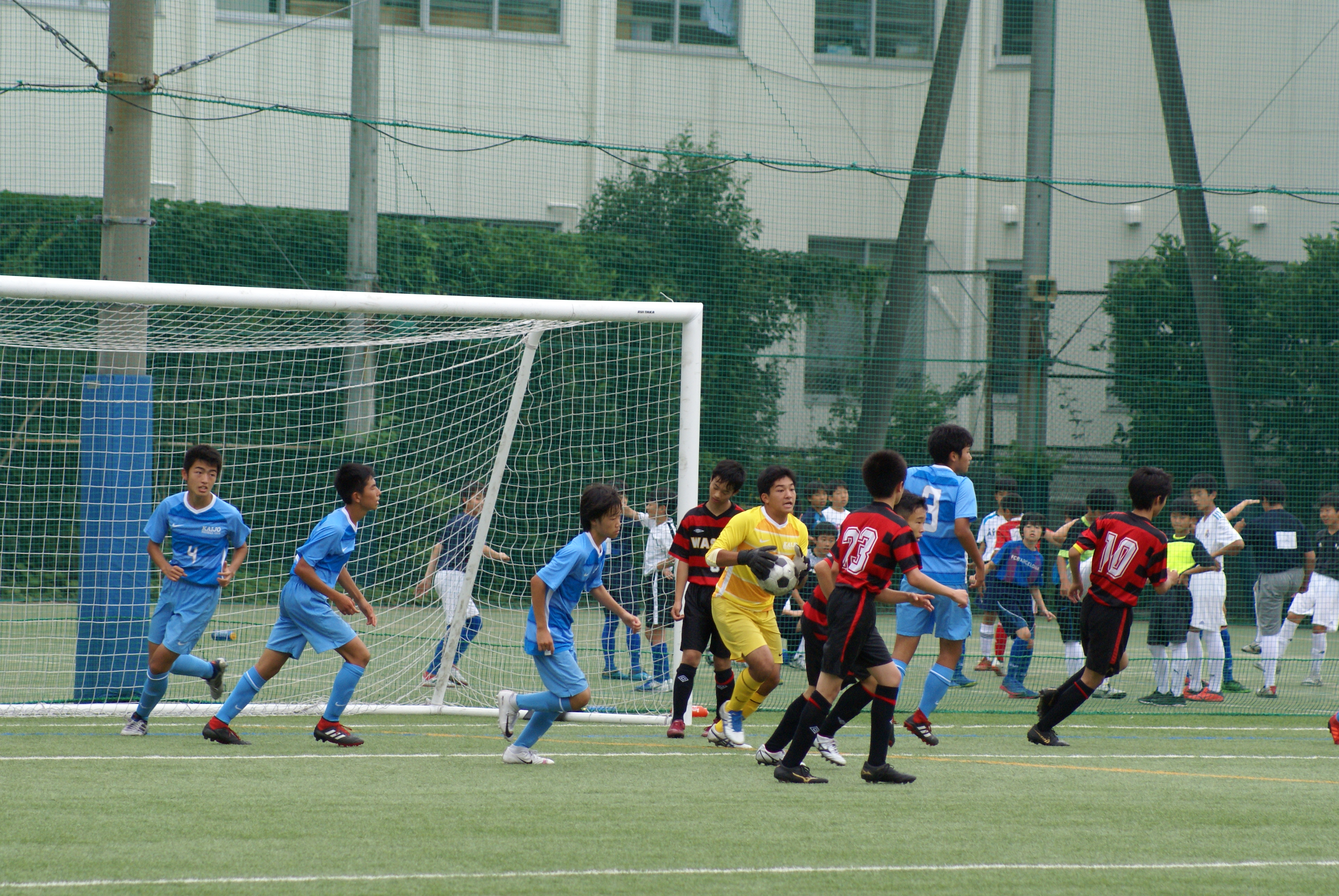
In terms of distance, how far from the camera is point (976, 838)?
501 centimetres

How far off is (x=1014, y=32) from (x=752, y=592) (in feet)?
41.6

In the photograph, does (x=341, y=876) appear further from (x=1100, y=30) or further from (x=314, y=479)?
(x=1100, y=30)

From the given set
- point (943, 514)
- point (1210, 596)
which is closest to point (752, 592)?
point (943, 514)

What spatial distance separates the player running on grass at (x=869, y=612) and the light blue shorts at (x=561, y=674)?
3.69 feet

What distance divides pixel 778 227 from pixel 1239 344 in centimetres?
554

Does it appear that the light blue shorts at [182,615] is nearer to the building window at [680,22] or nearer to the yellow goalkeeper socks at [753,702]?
the yellow goalkeeper socks at [753,702]

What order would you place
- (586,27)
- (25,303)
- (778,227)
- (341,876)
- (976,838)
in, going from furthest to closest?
(586,27)
(778,227)
(25,303)
(976,838)
(341,876)

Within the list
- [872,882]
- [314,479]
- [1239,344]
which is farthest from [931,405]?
[872,882]

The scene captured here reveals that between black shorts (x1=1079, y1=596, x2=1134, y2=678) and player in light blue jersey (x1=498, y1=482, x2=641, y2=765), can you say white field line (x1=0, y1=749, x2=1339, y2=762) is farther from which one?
black shorts (x1=1079, y1=596, x2=1134, y2=678)

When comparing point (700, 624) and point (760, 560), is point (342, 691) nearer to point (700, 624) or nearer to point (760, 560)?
point (700, 624)

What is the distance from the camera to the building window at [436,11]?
16.0 metres

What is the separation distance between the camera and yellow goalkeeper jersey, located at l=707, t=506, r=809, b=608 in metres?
7.10

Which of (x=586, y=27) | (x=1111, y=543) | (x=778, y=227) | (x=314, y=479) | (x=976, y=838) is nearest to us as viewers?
(x=976, y=838)

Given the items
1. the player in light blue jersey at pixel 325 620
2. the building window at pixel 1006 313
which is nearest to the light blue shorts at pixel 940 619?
the player in light blue jersey at pixel 325 620
